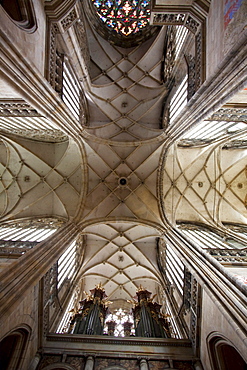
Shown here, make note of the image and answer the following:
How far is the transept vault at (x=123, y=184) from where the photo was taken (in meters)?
6.32

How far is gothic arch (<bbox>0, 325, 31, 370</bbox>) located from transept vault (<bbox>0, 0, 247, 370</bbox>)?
37 millimetres

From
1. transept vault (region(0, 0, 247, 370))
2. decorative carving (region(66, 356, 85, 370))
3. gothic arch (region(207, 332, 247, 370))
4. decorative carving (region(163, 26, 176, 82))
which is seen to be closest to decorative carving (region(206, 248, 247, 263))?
transept vault (region(0, 0, 247, 370))

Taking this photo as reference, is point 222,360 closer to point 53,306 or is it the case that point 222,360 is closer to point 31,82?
point 53,306

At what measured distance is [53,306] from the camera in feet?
31.4

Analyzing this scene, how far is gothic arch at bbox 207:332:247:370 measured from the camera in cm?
645

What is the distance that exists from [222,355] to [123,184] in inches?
399

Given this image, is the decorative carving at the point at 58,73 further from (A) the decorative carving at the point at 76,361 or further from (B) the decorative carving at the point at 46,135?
(A) the decorative carving at the point at 76,361

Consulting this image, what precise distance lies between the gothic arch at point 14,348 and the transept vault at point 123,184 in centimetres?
4

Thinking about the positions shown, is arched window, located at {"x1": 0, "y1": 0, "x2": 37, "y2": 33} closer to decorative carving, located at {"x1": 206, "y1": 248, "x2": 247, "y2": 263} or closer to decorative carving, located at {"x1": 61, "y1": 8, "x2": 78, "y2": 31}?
decorative carving, located at {"x1": 61, "y1": 8, "x2": 78, "y2": 31}

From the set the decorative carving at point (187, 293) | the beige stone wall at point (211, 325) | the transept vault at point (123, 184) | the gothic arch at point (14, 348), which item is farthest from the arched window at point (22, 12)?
the decorative carving at point (187, 293)

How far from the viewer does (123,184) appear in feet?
49.3

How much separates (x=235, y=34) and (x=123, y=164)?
10559 millimetres

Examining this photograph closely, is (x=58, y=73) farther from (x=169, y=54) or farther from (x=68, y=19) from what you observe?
(x=169, y=54)

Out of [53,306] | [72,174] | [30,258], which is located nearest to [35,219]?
[72,174]
